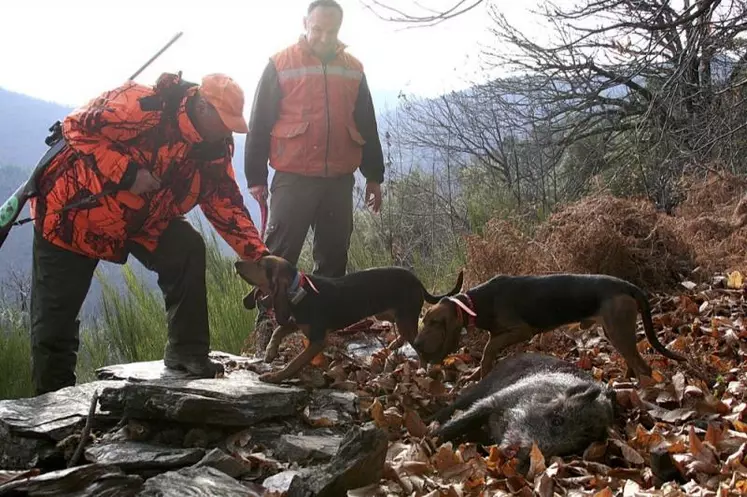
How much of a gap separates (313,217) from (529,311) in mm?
1983

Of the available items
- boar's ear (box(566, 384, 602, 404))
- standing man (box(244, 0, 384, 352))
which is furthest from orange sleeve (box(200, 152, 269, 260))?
boar's ear (box(566, 384, 602, 404))

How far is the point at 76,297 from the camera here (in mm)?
4461

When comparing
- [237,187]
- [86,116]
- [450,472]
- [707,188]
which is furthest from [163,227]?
[707,188]

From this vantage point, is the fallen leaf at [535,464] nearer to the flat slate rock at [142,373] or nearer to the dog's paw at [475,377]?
the dog's paw at [475,377]

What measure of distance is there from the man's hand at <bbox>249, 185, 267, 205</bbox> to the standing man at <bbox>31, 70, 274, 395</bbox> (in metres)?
1.34

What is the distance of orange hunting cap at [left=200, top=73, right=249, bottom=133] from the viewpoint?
418 cm

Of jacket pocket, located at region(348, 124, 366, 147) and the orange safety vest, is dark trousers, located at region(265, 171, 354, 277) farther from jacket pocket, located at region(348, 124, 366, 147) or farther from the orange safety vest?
jacket pocket, located at region(348, 124, 366, 147)

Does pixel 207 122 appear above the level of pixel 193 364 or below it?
above

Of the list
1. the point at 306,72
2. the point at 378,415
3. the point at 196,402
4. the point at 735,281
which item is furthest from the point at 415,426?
the point at 735,281

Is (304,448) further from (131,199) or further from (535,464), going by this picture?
(131,199)

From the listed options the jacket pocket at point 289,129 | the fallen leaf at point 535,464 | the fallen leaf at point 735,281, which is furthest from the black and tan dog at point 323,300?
the fallen leaf at point 735,281

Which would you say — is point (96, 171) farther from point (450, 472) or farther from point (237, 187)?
point (450, 472)

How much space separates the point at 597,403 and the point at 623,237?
3314mm

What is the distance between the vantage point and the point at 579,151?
42.9ft
